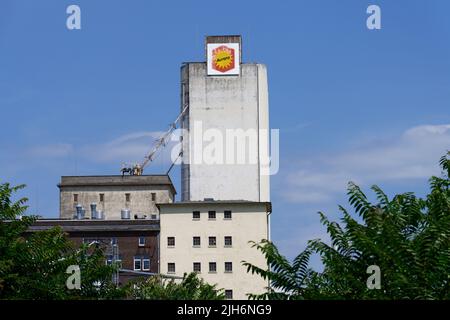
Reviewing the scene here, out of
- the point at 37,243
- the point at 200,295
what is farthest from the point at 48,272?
the point at 200,295

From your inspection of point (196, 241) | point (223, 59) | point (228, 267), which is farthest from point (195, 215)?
point (223, 59)

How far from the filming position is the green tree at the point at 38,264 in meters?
29.9

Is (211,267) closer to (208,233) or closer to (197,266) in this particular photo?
(197,266)

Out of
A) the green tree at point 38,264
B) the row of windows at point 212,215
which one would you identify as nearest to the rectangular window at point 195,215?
the row of windows at point 212,215

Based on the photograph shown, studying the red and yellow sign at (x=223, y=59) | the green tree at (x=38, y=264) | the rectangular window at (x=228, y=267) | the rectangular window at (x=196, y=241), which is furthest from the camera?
the red and yellow sign at (x=223, y=59)

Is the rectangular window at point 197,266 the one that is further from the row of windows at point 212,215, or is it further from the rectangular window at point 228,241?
the row of windows at point 212,215

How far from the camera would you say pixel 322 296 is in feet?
68.0

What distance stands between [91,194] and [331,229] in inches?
6145

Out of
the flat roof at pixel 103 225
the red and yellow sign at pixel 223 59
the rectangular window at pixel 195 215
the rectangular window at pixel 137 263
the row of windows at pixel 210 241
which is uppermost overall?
the red and yellow sign at pixel 223 59

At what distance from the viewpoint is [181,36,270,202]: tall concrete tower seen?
162 metres

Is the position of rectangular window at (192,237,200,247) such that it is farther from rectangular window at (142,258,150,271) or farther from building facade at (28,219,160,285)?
rectangular window at (142,258,150,271)

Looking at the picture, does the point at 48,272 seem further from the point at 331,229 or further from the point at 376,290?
the point at 376,290

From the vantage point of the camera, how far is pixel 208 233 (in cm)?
15562

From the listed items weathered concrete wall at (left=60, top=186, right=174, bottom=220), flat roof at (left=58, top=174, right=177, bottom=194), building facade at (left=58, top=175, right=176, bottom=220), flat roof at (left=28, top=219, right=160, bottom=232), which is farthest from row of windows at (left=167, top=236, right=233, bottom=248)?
flat roof at (left=58, top=174, right=177, bottom=194)
